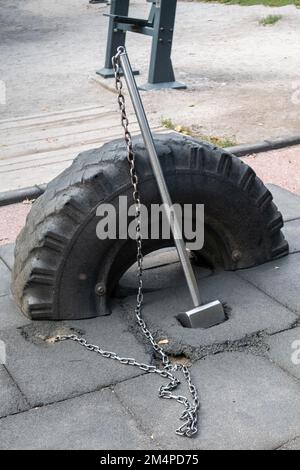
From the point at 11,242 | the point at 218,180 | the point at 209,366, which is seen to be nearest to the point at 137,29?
the point at 11,242

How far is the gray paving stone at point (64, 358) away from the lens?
366 centimetres

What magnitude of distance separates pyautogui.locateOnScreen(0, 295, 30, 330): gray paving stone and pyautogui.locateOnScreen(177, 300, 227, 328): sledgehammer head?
0.79m

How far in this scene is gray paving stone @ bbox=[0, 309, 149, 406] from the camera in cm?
366

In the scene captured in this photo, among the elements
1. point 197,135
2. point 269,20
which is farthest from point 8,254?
point 269,20

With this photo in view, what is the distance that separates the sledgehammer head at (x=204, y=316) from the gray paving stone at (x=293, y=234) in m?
0.93

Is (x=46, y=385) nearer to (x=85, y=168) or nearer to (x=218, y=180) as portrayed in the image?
(x=85, y=168)

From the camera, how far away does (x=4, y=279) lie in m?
4.75

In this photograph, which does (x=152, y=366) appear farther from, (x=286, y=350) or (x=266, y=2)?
(x=266, y=2)

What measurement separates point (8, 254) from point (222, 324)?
162 cm

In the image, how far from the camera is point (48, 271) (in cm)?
409

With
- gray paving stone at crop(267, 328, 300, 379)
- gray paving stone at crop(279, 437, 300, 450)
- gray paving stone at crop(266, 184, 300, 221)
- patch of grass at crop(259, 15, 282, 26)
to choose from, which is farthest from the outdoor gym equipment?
gray paving stone at crop(279, 437, 300, 450)

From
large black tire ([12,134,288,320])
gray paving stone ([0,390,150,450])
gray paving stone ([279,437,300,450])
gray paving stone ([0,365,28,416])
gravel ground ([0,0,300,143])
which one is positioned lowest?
gravel ground ([0,0,300,143])

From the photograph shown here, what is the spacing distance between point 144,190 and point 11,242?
1.64 meters

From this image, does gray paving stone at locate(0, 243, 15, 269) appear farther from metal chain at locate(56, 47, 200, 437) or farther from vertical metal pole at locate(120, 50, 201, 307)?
vertical metal pole at locate(120, 50, 201, 307)
